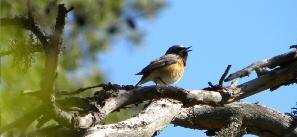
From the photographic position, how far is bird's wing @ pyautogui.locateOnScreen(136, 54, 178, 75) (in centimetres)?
864

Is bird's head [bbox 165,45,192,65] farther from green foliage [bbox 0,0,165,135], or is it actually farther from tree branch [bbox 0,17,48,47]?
tree branch [bbox 0,17,48,47]

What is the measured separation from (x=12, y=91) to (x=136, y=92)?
2134 mm

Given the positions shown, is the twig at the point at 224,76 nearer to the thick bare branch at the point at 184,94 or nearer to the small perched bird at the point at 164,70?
the thick bare branch at the point at 184,94

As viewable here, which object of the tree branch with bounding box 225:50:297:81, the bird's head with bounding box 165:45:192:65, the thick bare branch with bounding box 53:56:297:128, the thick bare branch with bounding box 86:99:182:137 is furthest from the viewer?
the bird's head with bounding box 165:45:192:65

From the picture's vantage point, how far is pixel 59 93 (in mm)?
3668

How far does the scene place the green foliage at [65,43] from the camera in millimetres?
2188

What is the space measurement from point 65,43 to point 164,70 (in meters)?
5.40

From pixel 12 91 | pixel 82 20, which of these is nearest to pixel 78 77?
pixel 82 20

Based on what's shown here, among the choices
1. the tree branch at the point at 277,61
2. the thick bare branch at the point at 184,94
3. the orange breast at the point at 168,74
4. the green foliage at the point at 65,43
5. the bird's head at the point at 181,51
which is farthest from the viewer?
the bird's head at the point at 181,51

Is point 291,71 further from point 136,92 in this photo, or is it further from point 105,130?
point 105,130

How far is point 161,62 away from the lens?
895cm

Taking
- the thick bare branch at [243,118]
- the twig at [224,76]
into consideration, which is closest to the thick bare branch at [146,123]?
the thick bare branch at [243,118]

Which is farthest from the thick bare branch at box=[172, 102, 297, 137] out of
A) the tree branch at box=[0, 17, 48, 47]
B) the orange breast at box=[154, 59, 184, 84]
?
the orange breast at box=[154, 59, 184, 84]

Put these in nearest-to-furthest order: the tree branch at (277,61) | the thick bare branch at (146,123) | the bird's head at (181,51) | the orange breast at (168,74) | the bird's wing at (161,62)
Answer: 1. the thick bare branch at (146,123)
2. the tree branch at (277,61)
3. the bird's wing at (161,62)
4. the orange breast at (168,74)
5. the bird's head at (181,51)
